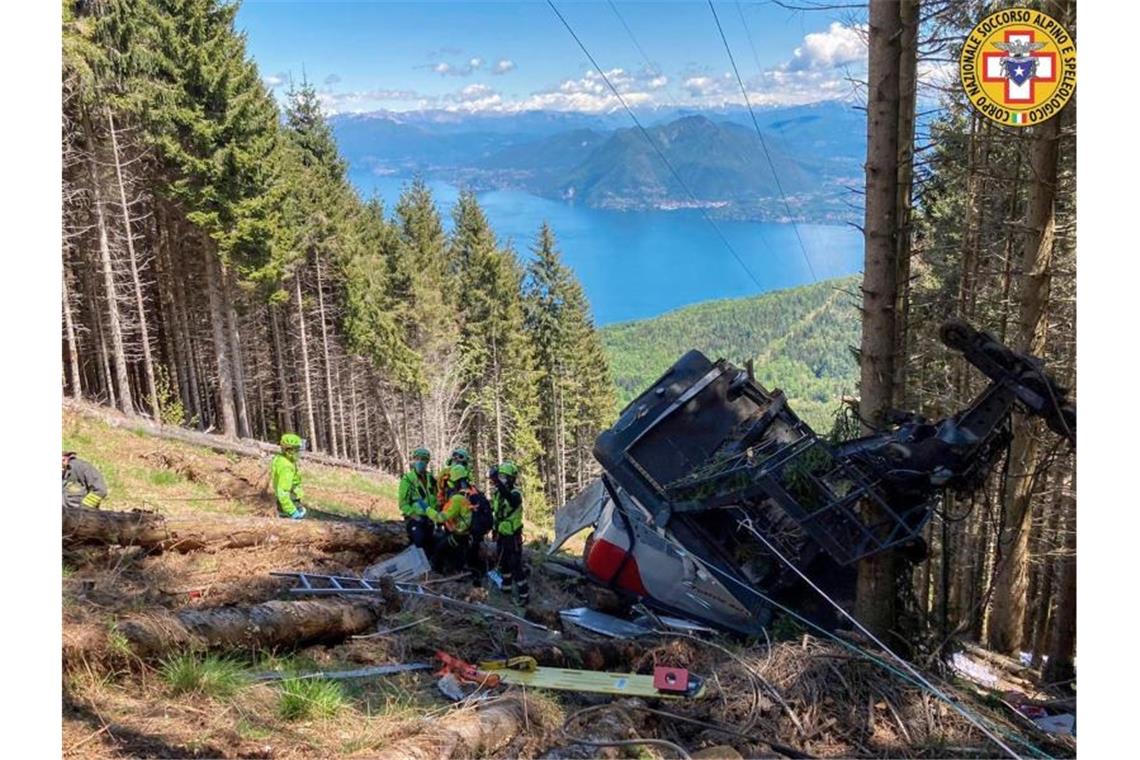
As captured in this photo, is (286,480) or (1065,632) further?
(286,480)

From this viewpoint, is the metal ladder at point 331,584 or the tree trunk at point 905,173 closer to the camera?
the metal ladder at point 331,584

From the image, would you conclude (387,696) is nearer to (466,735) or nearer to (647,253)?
(466,735)

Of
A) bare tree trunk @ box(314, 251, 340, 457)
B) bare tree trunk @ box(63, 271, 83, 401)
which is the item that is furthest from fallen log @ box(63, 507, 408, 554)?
bare tree trunk @ box(314, 251, 340, 457)

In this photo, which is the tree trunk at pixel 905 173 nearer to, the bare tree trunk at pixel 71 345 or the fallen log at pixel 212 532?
the fallen log at pixel 212 532

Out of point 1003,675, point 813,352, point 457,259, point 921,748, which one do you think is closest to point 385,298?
point 457,259

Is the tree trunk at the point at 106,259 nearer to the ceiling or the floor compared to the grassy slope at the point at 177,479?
nearer to the ceiling

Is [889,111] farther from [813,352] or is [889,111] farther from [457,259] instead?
[457,259]

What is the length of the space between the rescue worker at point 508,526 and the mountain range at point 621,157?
21.2 m

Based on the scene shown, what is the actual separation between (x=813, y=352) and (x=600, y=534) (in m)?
28.9

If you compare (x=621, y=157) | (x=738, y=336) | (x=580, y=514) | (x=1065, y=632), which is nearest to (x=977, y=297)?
(x=1065, y=632)

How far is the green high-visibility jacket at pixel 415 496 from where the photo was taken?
32.0 ft

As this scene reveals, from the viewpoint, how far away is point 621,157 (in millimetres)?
141125

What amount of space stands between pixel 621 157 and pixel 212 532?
460 ft

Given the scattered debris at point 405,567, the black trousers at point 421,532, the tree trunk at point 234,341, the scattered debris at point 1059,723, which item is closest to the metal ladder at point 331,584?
the scattered debris at point 405,567
